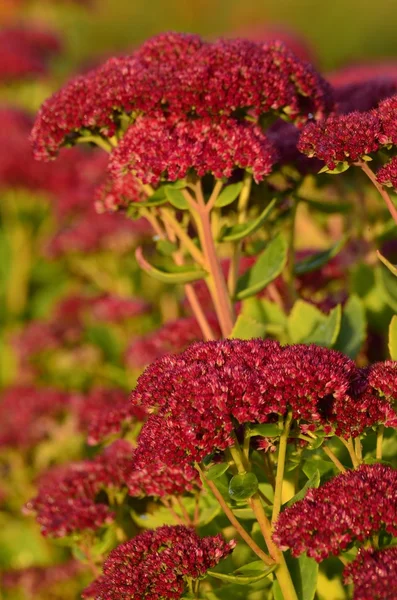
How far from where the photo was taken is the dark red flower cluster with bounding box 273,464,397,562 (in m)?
1.43

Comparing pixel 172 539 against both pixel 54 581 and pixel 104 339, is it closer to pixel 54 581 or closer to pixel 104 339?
pixel 54 581

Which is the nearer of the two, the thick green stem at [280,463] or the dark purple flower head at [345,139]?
the thick green stem at [280,463]

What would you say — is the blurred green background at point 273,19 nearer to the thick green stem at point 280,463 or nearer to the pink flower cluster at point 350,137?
the pink flower cluster at point 350,137

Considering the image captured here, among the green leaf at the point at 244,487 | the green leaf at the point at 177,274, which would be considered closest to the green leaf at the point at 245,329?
the green leaf at the point at 177,274

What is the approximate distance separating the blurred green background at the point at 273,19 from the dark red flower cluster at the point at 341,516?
15.1 metres

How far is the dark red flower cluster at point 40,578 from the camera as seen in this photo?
2.82 metres

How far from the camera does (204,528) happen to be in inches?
80.7

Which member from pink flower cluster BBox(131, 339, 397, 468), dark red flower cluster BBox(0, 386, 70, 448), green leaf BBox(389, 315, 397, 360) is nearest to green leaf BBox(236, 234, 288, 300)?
green leaf BBox(389, 315, 397, 360)

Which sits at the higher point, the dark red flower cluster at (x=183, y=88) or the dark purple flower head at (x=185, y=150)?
the dark red flower cluster at (x=183, y=88)

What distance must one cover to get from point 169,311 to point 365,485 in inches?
97.2

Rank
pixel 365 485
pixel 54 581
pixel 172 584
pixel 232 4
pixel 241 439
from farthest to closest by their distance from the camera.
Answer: pixel 232 4 → pixel 54 581 → pixel 241 439 → pixel 172 584 → pixel 365 485

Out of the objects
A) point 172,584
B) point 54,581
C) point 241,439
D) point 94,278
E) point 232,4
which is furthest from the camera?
point 232,4

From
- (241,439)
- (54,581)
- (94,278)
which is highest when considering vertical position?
(94,278)

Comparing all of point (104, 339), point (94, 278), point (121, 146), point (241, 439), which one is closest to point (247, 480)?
point (241, 439)
